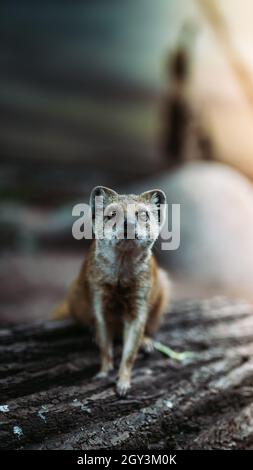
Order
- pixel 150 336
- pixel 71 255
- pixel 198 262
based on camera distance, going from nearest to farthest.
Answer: pixel 150 336, pixel 198 262, pixel 71 255

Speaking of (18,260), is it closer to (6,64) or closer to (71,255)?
(71,255)

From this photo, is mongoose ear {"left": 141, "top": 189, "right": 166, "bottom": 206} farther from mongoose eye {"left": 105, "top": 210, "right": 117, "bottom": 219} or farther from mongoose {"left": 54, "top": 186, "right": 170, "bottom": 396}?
mongoose eye {"left": 105, "top": 210, "right": 117, "bottom": 219}

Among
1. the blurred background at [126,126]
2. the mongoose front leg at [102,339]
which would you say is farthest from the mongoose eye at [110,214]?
the blurred background at [126,126]

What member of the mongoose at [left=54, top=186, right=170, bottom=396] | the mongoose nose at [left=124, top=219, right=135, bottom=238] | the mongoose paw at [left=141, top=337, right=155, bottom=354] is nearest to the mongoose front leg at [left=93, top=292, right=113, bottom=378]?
the mongoose at [left=54, top=186, right=170, bottom=396]

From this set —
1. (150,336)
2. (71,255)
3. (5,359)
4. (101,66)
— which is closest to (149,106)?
(101,66)

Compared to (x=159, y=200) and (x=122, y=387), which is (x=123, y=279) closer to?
(x=159, y=200)

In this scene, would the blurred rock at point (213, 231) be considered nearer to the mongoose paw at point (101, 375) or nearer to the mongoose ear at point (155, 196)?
the mongoose paw at point (101, 375)

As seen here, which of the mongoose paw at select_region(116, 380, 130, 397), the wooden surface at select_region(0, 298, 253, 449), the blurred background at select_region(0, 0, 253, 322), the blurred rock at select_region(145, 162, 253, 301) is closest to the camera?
the wooden surface at select_region(0, 298, 253, 449)
